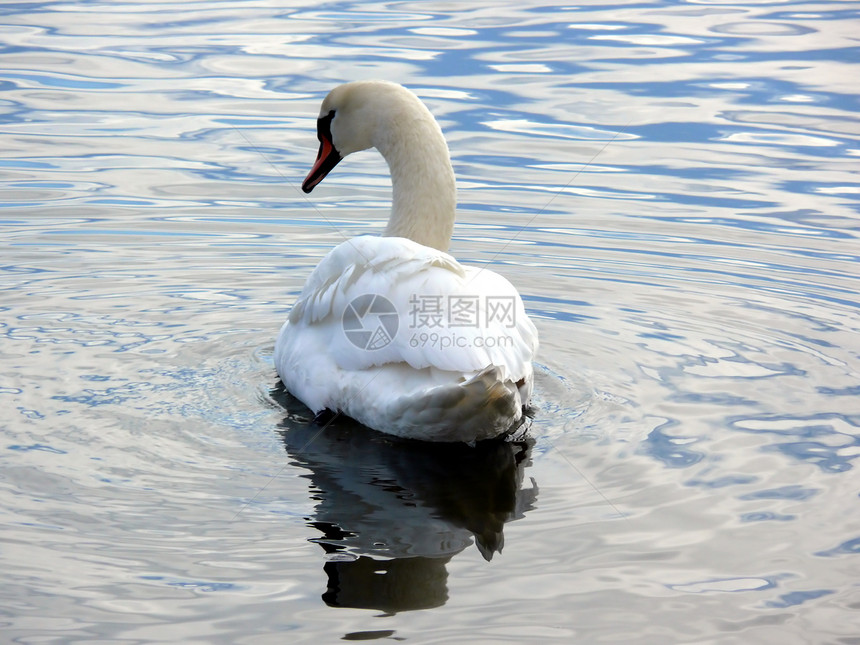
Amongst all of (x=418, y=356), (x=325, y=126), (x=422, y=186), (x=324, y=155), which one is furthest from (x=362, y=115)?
(x=418, y=356)

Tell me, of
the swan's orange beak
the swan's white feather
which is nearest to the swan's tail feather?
the swan's white feather

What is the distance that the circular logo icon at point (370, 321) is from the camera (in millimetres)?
5594

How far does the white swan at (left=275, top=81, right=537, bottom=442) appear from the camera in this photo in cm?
543

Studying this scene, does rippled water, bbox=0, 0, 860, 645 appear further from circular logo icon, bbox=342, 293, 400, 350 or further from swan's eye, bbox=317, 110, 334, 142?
swan's eye, bbox=317, 110, 334, 142

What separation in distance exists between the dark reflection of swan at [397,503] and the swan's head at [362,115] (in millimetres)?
1712

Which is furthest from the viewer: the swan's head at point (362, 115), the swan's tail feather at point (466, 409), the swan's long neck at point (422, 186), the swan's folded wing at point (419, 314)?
the swan's head at point (362, 115)

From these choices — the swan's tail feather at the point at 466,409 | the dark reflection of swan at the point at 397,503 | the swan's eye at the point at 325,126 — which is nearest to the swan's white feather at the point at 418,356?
the swan's tail feather at the point at 466,409

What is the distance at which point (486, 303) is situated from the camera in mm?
5633

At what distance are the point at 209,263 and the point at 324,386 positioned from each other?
305cm

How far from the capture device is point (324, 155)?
7.74 meters

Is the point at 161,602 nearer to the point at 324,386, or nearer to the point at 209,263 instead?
the point at 324,386

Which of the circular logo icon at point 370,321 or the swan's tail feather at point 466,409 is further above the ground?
the circular logo icon at point 370,321

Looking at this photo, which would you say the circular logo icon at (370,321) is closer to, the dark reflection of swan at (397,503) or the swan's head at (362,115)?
the dark reflection of swan at (397,503)

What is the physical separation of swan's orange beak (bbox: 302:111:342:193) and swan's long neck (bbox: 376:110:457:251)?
0.70 m
